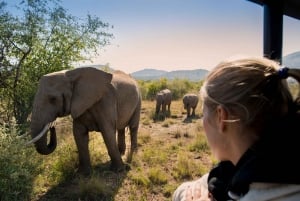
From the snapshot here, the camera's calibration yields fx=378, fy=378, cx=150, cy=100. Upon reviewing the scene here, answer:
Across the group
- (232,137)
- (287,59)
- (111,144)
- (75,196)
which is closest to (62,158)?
(111,144)

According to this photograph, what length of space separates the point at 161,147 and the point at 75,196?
3.47 meters

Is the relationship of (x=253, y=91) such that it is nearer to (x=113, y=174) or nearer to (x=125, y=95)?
(x=113, y=174)

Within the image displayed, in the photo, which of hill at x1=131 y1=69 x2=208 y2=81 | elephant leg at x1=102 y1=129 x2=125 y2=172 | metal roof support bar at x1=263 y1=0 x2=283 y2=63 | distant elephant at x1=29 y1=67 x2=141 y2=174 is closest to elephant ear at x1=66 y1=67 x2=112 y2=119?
distant elephant at x1=29 y1=67 x2=141 y2=174

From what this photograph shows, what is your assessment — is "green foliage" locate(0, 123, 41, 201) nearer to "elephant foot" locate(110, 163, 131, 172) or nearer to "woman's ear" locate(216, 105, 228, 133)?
"elephant foot" locate(110, 163, 131, 172)

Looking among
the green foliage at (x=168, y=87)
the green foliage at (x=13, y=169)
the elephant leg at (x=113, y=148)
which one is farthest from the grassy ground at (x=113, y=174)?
the green foliage at (x=168, y=87)

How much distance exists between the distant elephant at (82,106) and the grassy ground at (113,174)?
12.2 inches

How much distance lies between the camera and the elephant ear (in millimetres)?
5613

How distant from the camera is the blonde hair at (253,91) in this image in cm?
112

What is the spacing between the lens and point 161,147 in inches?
326

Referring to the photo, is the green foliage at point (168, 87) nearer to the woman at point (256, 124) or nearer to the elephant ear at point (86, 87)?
the elephant ear at point (86, 87)

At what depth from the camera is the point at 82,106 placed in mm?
5629

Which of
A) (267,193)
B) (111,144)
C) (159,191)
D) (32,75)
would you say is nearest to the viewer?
(267,193)

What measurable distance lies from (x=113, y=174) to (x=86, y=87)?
1464mm

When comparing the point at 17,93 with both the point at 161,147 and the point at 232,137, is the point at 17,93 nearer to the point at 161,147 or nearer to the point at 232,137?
the point at 161,147
